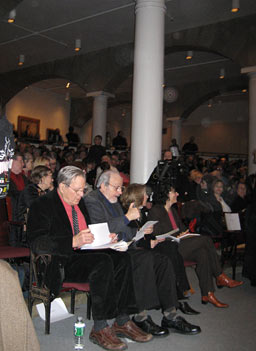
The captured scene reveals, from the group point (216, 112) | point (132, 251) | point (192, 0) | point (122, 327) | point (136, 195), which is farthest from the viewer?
point (216, 112)

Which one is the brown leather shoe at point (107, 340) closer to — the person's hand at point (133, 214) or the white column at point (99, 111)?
the person's hand at point (133, 214)

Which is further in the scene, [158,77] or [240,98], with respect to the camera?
[240,98]

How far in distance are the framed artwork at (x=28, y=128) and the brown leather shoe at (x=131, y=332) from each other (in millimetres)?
15343

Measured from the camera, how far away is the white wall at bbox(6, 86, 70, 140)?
57.5 feet

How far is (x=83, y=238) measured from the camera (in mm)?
2795

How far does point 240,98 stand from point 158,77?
13788mm

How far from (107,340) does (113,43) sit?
9418 mm

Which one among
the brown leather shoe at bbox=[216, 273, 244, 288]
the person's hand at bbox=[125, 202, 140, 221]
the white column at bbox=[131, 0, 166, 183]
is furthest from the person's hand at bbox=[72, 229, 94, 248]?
the white column at bbox=[131, 0, 166, 183]

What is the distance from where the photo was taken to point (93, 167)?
828cm

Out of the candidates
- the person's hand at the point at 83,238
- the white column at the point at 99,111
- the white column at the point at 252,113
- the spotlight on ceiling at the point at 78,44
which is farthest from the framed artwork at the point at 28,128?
the person's hand at the point at 83,238

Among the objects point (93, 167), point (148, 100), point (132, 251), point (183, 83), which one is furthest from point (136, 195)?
point (183, 83)

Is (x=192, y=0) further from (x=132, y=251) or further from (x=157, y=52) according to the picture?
(x=132, y=251)

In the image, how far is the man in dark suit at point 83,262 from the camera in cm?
275

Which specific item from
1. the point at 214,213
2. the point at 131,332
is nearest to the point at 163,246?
the point at 131,332
